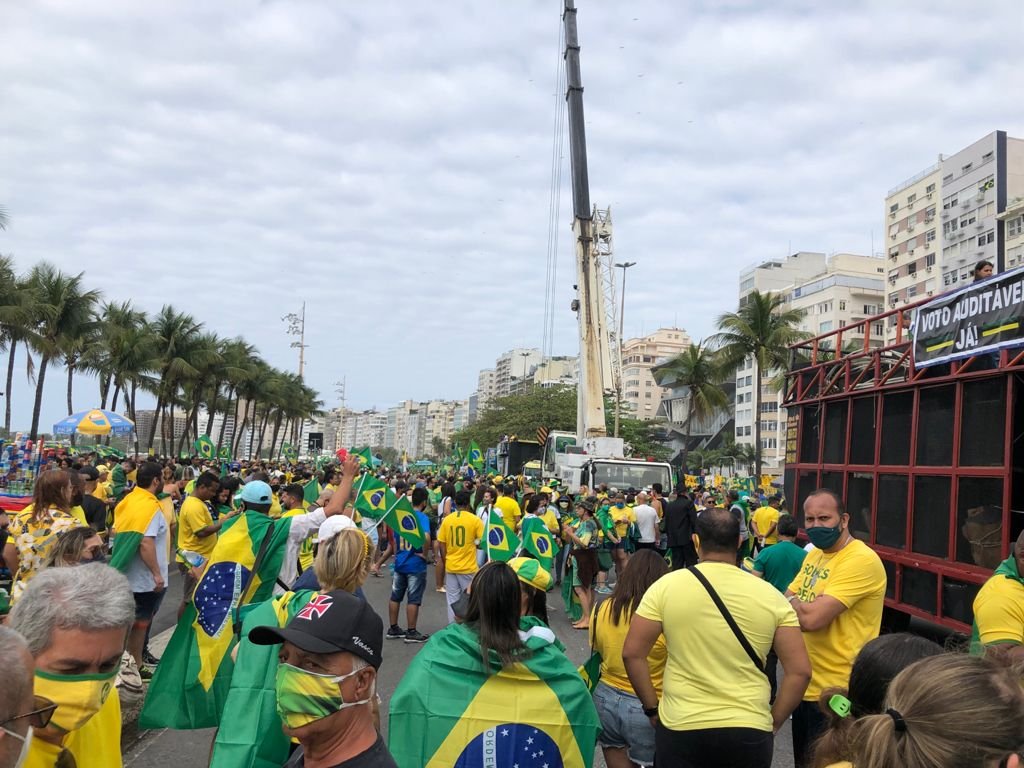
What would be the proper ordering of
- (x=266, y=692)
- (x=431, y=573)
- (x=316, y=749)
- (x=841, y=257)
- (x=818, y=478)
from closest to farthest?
1. (x=316, y=749)
2. (x=266, y=692)
3. (x=818, y=478)
4. (x=431, y=573)
5. (x=841, y=257)

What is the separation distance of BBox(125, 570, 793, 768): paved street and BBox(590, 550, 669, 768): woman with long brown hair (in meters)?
2.12

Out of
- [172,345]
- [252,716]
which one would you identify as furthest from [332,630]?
[172,345]

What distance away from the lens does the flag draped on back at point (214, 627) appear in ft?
15.5

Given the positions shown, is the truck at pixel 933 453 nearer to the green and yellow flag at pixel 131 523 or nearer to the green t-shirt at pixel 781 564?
the green t-shirt at pixel 781 564

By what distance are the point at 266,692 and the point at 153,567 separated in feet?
12.5

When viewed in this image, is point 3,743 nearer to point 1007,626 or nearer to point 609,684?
point 609,684

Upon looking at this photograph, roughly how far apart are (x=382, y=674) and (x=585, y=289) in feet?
60.9

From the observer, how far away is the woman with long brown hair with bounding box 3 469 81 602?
18.3 feet

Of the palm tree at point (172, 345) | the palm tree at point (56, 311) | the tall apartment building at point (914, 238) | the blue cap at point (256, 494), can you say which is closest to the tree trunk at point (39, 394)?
the palm tree at point (56, 311)

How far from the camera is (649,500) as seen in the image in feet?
50.8

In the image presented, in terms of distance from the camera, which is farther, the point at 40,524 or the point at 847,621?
the point at 40,524

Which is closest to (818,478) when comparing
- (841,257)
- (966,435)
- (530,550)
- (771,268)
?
(966,435)

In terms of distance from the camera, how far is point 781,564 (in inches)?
260

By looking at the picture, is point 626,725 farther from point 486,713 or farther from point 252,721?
point 252,721
